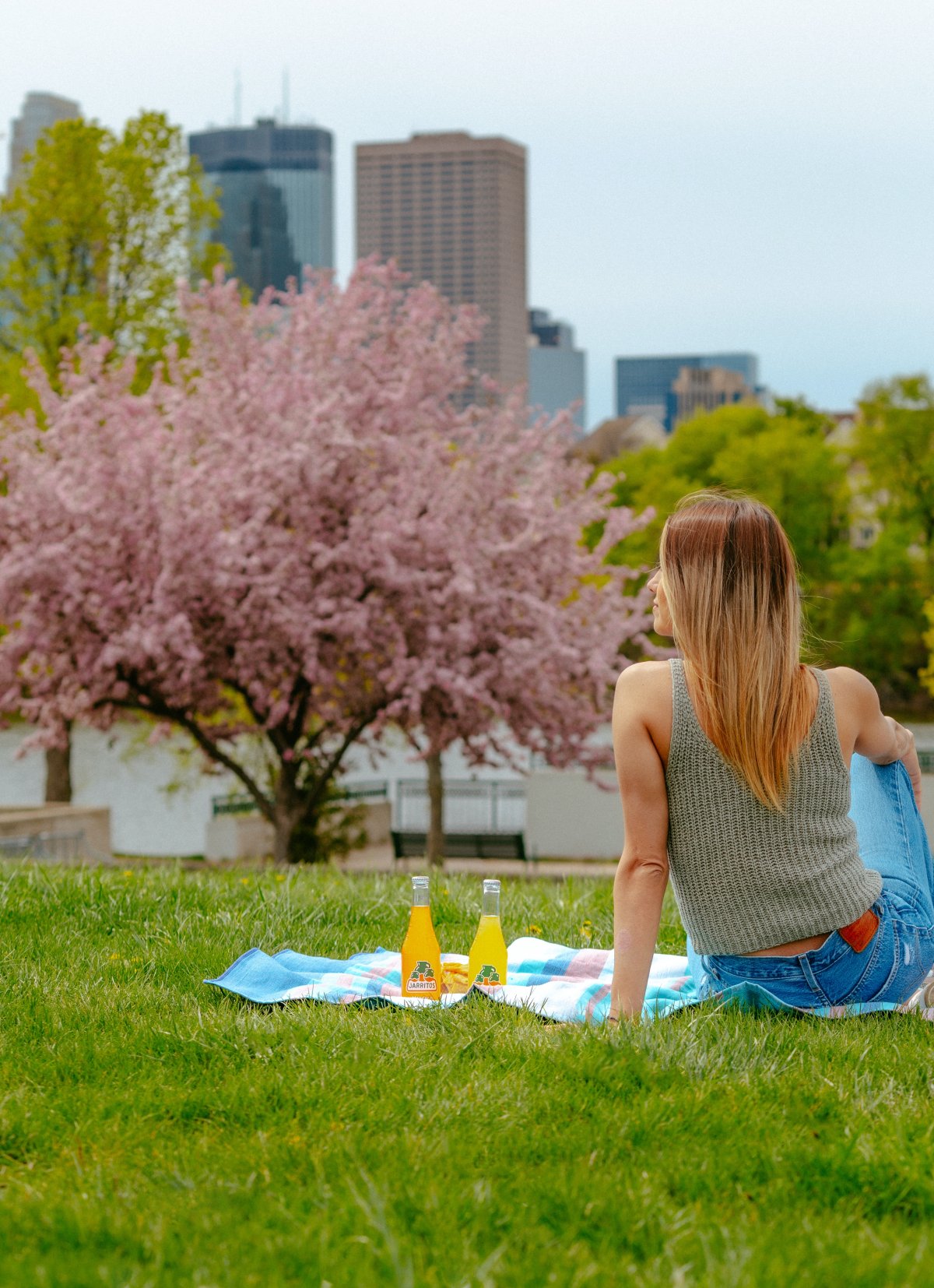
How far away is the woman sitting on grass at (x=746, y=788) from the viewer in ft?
11.3

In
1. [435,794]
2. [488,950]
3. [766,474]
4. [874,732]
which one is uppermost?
[766,474]

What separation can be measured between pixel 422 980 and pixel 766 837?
1049 mm

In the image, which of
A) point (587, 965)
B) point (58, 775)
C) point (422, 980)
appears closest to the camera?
point (422, 980)

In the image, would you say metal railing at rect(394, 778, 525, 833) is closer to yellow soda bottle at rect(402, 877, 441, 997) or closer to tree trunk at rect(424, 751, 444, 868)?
tree trunk at rect(424, 751, 444, 868)

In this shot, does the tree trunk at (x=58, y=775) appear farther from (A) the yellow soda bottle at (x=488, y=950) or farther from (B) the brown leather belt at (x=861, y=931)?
(B) the brown leather belt at (x=861, y=931)

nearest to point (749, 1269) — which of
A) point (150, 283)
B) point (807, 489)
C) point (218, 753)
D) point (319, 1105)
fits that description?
point (319, 1105)

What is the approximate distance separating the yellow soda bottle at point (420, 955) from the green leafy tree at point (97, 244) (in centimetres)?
A: 1610

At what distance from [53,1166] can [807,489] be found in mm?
40817

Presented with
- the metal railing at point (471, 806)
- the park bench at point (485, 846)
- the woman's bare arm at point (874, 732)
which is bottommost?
the metal railing at point (471, 806)

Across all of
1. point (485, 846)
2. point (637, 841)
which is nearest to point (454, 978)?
point (637, 841)

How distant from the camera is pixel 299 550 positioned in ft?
43.0

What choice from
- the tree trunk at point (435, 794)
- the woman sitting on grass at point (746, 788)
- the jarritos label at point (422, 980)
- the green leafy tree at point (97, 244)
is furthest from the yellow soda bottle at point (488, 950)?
the green leafy tree at point (97, 244)

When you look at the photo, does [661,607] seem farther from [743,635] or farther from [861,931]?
[861,931]

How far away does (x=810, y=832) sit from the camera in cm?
355
